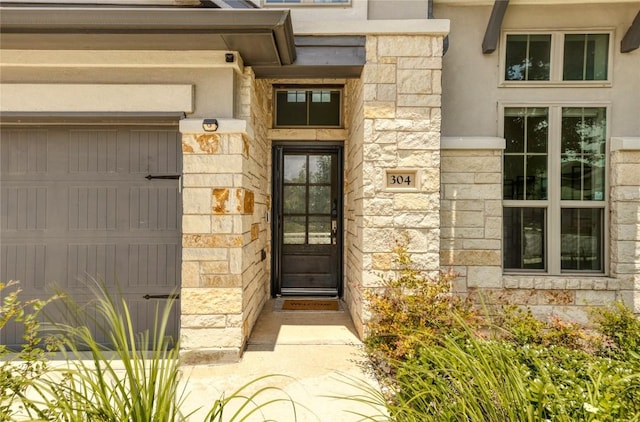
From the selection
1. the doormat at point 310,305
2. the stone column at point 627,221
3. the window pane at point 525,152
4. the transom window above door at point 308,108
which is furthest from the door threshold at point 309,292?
the stone column at point 627,221

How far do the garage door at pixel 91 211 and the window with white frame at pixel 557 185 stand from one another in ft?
11.0

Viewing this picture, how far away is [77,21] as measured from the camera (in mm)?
2457

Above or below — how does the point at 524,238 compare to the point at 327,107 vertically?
below

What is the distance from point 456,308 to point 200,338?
7.07 feet

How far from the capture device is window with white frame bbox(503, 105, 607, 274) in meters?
3.53

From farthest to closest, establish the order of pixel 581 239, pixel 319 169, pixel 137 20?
pixel 319 169, pixel 581 239, pixel 137 20

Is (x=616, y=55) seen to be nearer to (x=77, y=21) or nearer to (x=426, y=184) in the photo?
(x=426, y=184)

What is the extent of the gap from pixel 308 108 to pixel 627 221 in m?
3.77

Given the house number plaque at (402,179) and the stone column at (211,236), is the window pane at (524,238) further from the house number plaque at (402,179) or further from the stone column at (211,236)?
the stone column at (211,236)

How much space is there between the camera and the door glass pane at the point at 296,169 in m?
4.78

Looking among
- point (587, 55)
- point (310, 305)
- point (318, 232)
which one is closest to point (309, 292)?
point (310, 305)

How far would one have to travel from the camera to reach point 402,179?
3.12 metres

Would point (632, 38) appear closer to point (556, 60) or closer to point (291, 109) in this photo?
point (556, 60)

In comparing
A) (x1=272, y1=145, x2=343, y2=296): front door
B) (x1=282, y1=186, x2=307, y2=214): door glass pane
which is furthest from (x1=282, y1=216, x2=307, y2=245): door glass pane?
(x1=282, y1=186, x2=307, y2=214): door glass pane
